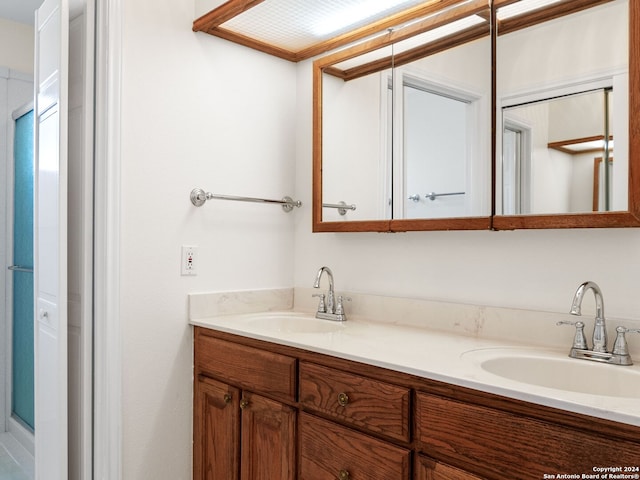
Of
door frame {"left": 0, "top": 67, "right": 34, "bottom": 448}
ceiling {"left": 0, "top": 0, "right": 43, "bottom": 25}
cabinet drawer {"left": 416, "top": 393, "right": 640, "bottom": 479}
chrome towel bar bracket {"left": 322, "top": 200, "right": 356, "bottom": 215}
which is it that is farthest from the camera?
door frame {"left": 0, "top": 67, "right": 34, "bottom": 448}

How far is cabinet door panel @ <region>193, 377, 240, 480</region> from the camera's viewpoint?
1.81m

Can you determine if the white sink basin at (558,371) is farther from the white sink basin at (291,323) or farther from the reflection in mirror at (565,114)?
the white sink basin at (291,323)

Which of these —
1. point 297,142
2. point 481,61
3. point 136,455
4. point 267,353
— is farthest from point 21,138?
point 481,61

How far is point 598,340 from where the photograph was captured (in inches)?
53.0

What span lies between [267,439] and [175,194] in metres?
0.94

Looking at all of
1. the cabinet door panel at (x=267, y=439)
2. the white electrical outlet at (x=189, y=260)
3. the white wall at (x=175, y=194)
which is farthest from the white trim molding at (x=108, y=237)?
the cabinet door panel at (x=267, y=439)

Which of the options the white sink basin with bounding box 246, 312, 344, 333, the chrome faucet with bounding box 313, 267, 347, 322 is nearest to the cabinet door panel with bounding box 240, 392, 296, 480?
the white sink basin with bounding box 246, 312, 344, 333

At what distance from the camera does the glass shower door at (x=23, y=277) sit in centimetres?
281

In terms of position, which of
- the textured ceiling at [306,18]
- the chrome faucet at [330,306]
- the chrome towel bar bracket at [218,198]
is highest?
the textured ceiling at [306,18]

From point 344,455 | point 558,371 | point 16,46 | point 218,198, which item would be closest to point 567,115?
point 558,371

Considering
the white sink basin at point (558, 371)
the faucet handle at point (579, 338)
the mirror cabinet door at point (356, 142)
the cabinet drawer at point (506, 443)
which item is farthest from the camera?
the mirror cabinet door at point (356, 142)

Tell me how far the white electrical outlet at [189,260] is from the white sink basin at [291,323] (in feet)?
0.95

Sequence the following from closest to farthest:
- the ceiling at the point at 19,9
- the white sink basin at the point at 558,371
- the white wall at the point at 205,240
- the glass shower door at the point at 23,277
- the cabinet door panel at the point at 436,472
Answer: the cabinet door panel at the point at 436,472
the white sink basin at the point at 558,371
the white wall at the point at 205,240
the glass shower door at the point at 23,277
the ceiling at the point at 19,9

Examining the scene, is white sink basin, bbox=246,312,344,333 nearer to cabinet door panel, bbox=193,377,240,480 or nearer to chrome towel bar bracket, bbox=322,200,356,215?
cabinet door panel, bbox=193,377,240,480
